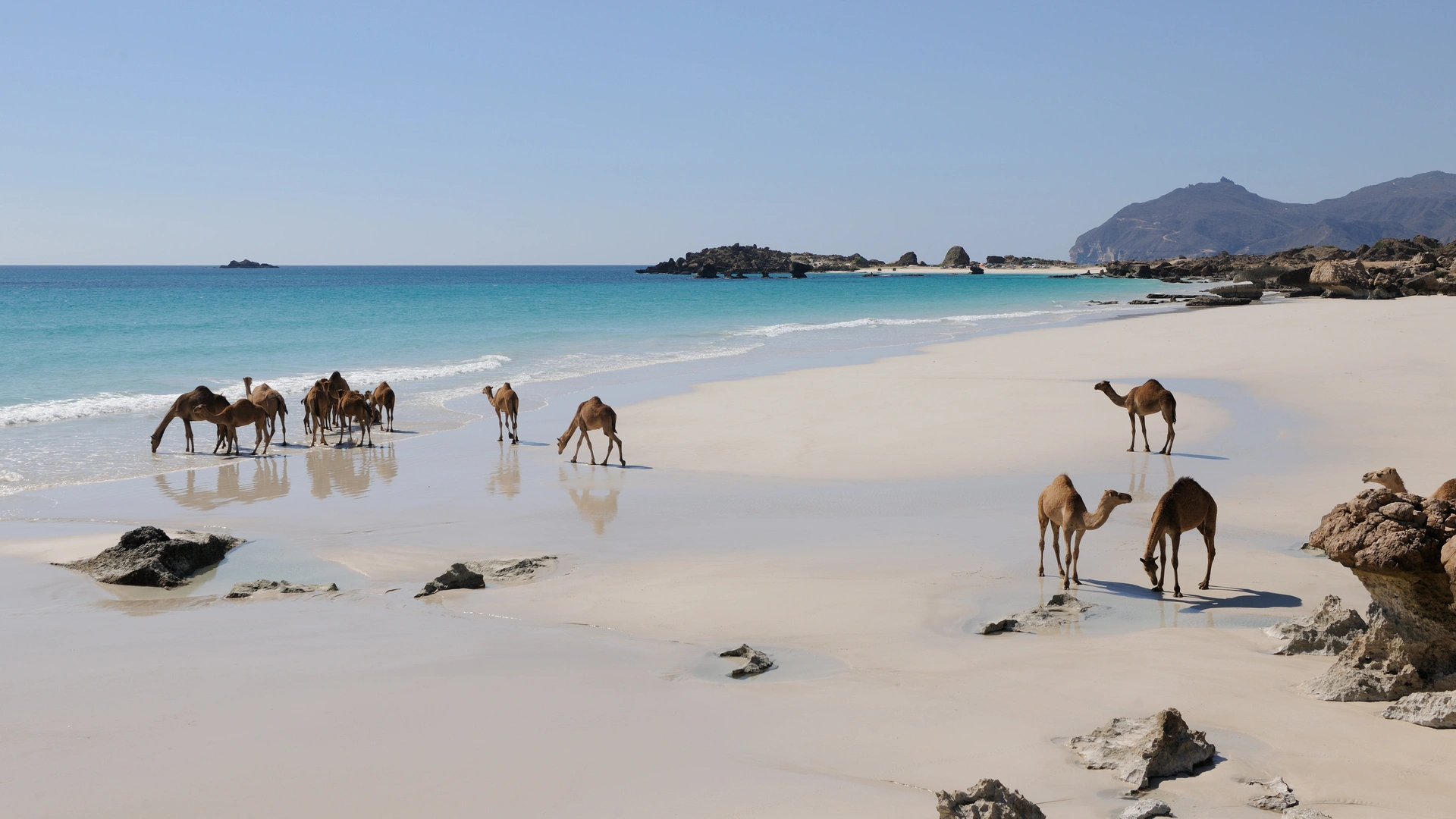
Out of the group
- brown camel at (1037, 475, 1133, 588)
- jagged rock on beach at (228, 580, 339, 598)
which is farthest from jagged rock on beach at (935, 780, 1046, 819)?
jagged rock on beach at (228, 580, 339, 598)

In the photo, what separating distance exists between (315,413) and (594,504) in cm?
775

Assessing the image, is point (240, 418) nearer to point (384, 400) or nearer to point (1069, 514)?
point (384, 400)

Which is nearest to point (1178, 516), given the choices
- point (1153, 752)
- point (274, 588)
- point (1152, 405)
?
point (1153, 752)

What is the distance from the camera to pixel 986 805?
365 cm

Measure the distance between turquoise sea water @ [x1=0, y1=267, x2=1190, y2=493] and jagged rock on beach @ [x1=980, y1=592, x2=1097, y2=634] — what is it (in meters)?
12.3

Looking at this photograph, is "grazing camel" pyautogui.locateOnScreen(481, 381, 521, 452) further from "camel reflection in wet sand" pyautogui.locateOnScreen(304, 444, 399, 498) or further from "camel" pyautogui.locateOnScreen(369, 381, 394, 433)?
"camel" pyautogui.locateOnScreen(369, 381, 394, 433)

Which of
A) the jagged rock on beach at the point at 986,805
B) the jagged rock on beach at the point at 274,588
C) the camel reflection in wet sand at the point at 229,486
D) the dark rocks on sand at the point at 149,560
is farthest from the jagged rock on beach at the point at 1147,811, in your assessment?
the camel reflection in wet sand at the point at 229,486

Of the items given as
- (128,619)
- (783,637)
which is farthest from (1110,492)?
(128,619)

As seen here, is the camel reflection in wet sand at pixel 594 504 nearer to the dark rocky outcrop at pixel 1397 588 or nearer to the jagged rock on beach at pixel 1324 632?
the jagged rock on beach at pixel 1324 632

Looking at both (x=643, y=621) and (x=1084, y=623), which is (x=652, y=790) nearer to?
(x=643, y=621)

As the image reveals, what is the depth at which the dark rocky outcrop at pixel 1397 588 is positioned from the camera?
4.76 m

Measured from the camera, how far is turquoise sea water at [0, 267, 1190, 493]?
1834cm

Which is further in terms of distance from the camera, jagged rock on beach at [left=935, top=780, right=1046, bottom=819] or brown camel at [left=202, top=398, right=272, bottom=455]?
brown camel at [left=202, top=398, right=272, bottom=455]

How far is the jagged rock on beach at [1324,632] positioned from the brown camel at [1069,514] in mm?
1581
